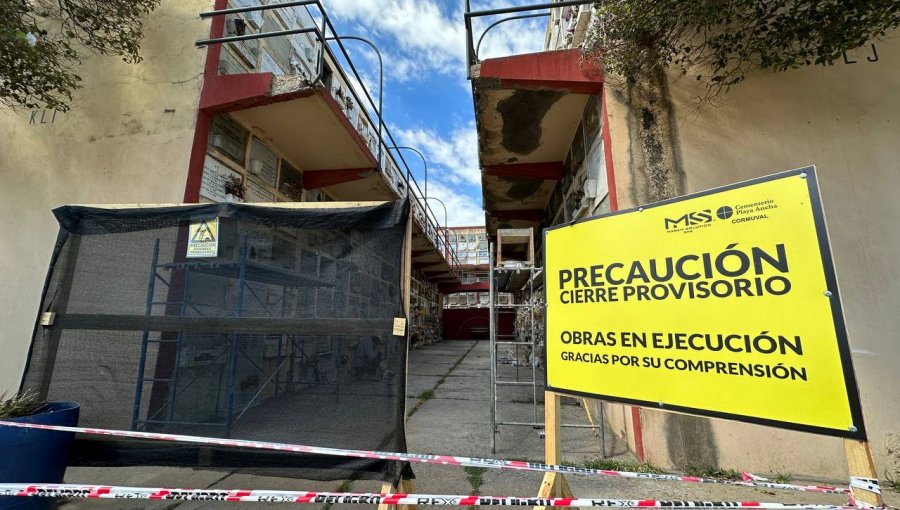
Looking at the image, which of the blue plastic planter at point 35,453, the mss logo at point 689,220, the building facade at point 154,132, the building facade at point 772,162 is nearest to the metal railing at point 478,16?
the building facade at point 772,162

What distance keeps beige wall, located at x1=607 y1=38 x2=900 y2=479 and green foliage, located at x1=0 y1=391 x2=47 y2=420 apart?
177 inches

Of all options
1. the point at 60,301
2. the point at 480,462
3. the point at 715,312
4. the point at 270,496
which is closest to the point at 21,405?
the point at 60,301

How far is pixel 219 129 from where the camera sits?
16.7 feet

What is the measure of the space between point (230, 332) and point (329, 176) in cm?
514

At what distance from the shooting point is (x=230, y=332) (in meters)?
2.49

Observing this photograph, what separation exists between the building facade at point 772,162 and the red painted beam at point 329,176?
11.1ft

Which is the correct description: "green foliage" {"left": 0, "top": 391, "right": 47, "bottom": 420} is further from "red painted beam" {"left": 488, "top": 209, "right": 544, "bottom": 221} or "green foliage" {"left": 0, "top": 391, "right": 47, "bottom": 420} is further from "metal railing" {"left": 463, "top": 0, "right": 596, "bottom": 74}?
"red painted beam" {"left": 488, "top": 209, "right": 544, "bottom": 221}

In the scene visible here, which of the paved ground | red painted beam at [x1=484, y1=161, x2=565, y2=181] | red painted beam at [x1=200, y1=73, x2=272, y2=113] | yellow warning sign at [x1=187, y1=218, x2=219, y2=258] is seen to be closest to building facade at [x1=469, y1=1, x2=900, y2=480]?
the paved ground

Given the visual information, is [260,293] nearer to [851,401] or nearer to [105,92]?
[851,401]

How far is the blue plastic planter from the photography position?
211 centimetres

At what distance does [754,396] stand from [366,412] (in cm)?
195

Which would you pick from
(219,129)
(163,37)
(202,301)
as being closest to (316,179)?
(219,129)

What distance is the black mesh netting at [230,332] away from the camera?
7.67 feet

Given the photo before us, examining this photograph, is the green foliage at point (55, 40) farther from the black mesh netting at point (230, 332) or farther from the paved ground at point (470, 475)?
the paved ground at point (470, 475)
